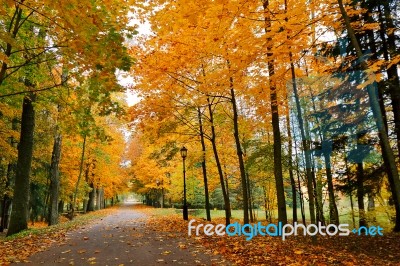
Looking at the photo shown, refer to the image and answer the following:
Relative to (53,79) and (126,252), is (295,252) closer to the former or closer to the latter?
(126,252)

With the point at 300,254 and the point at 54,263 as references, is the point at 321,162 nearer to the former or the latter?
the point at 300,254

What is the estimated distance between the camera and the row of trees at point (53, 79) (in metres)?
5.90

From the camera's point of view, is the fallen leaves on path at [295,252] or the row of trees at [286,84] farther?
the row of trees at [286,84]

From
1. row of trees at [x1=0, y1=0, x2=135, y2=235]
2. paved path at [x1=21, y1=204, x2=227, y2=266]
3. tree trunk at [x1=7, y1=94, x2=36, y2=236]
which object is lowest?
paved path at [x1=21, y1=204, x2=227, y2=266]

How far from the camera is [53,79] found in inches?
416

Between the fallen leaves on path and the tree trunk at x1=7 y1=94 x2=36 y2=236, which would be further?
the tree trunk at x1=7 y1=94 x2=36 y2=236

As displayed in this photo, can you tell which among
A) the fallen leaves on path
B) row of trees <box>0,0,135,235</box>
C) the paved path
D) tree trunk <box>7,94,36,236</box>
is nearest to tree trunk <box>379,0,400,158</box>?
the fallen leaves on path

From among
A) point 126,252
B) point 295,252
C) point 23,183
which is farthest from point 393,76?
point 23,183

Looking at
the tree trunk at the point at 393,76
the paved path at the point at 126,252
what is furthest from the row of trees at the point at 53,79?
the tree trunk at the point at 393,76

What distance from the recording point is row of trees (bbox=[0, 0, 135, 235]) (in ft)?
19.4

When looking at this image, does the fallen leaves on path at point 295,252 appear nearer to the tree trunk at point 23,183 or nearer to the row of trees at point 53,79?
the row of trees at point 53,79

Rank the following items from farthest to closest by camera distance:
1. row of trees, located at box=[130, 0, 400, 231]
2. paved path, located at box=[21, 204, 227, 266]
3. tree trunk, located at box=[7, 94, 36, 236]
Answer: tree trunk, located at box=[7, 94, 36, 236] < row of trees, located at box=[130, 0, 400, 231] < paved path, located at box=[21, 204, 227, 266]

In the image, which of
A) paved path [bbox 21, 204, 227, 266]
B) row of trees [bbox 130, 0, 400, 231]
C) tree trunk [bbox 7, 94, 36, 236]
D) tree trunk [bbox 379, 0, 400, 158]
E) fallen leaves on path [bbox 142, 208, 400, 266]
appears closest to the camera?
fallen leaves on path [bbox 142, 208, 400, 266]

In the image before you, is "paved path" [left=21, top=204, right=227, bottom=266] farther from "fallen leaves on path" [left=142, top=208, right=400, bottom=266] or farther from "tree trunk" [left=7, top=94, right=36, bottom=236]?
"tree trunk" [left=7, top=94, right=36, bottom=236]
